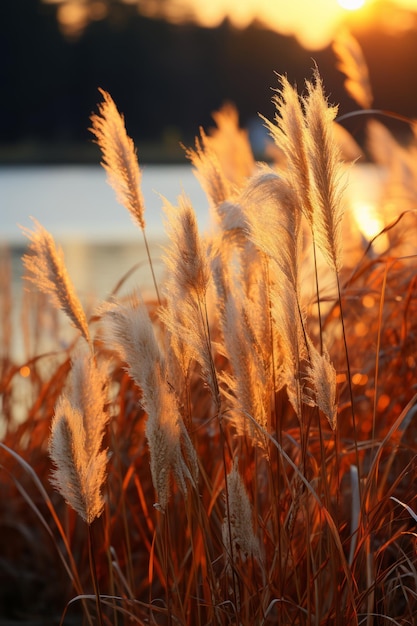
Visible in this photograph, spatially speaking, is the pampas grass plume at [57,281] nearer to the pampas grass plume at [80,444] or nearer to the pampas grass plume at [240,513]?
the pampas grass plume at [80,444]

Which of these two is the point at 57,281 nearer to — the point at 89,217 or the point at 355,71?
the point at 355,71

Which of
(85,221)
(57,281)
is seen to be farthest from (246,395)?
(85,221)

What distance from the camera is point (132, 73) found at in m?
43.1

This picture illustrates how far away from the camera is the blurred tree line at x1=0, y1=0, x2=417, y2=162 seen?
128 feet

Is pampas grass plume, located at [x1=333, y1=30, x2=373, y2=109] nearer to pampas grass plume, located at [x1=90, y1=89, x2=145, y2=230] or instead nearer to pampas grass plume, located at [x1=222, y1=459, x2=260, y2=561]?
pampas grass plume, located at [x1=90, y1=89, x2=145, y2=230]

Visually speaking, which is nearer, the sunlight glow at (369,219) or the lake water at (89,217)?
the sunlight glow at (369,219)

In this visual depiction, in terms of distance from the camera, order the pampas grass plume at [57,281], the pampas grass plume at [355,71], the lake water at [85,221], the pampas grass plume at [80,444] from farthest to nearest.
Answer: the lake water at [85,221] → the pampas grass plume at [355,71] → the pampas grass plume at [57,281] → the pampas grass plume at [80,444]

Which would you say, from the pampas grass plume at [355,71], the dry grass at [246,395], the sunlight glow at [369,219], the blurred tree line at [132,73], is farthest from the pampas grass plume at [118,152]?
the blurred tree line at [132,73]

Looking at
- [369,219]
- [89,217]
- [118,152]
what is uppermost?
[89,217]

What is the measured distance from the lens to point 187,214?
123 cm

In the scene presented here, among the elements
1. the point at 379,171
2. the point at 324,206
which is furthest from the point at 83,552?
the point at 379,171

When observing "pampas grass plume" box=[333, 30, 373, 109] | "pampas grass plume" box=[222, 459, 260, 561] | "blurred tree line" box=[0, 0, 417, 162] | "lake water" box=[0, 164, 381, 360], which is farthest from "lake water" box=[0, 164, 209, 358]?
"blurred tree line" box=[0, 0, 417, 162]

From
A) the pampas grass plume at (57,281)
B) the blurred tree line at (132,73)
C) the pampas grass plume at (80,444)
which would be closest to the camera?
the pampas grass plume at (80,444)

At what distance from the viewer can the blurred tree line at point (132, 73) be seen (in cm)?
3909
